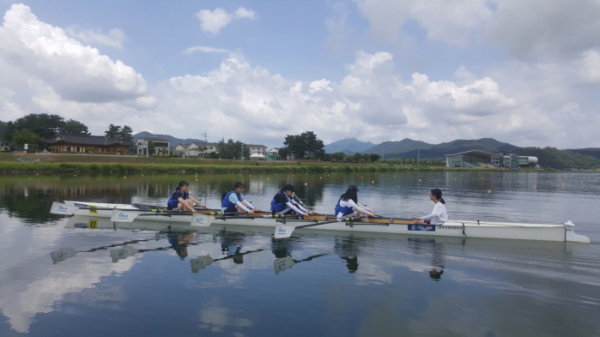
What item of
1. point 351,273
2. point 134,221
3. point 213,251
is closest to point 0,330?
point 213,251

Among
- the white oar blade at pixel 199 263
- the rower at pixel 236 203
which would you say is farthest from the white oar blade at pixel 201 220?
the white oar blade at pixel 199 263

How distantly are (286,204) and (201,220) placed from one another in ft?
10.4

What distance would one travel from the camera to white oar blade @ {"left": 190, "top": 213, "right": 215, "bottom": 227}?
42.9 ft

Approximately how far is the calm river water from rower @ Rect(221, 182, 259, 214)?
840 millimetres

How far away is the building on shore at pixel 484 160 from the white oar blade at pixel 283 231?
126 meters

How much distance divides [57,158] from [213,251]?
5691 cm

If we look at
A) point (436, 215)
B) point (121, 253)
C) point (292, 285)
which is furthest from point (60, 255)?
point (436, 215)

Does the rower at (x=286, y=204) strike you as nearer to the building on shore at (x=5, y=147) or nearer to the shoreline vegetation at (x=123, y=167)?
the shoreline vegetation at (x=123, y=167)

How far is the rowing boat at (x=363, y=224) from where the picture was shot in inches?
445

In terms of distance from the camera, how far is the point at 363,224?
12547 mm

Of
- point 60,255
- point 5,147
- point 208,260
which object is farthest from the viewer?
point 5,147

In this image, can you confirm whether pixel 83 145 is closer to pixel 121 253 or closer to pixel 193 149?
pixel 193 149

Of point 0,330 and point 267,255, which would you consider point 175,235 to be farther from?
point 0,330

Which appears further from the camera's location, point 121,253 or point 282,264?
point 121,253
